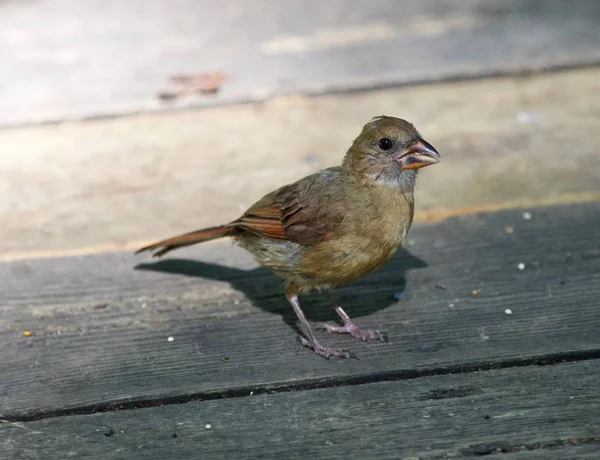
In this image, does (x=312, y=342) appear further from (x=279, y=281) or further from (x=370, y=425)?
(x=279, y=281)

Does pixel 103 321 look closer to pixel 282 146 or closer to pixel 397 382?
pixel 397 382

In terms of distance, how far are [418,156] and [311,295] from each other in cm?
75

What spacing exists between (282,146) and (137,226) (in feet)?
3.62

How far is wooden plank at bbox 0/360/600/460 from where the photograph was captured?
8.41ft

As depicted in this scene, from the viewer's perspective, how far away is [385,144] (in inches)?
149

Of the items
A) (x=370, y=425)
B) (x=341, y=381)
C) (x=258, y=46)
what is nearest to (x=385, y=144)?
(x=341, y=381)

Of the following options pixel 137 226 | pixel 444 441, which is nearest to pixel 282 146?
pixel 137 226

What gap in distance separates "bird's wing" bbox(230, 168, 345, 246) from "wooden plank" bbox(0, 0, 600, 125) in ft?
5.99

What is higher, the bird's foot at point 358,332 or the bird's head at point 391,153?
the bird's head at point 391,153

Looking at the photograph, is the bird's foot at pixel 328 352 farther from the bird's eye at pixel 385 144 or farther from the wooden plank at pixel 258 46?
the wooden plank at pixel 258 46

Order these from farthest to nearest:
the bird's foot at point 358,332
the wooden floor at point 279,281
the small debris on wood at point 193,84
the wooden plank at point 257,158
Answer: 1. the small debris on wood at point 193,84
2. the wooden plank at point 257,158
3. the bird's foot at point 358,332
4. the wooden floor at point 279,281

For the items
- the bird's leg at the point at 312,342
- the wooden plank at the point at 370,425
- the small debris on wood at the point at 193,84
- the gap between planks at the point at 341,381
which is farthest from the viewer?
the small debris on wood at the point at 193,84

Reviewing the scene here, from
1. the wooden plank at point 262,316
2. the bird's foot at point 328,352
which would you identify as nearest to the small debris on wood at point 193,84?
the wooden plank at point 262,316

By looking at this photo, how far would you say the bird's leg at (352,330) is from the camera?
3265 millimetres
